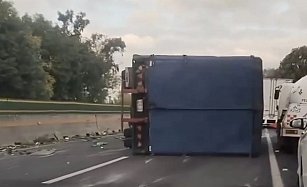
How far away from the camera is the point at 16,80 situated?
62.5 m

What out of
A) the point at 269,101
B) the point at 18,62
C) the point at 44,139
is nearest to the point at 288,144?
the point at 44,139

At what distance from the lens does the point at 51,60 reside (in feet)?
266

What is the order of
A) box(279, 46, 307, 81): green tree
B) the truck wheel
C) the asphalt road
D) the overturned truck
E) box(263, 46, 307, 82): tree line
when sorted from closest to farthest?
the asphalt road
the overturned truck
the truck wheel
box(263, 46, 307, 82): tree line
box(279, 46, 307, 81): green tree

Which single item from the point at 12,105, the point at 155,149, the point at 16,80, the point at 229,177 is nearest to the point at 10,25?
the point at 16,80

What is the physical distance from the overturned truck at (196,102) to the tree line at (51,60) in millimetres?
43777

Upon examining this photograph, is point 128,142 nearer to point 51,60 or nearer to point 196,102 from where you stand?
point 196,102

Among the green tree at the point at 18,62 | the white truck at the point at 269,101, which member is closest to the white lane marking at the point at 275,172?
the white truck at the point at 269,101

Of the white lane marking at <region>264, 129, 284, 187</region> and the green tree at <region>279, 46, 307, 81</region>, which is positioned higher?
the green tree at <region>279, 46, 307, 81</region>

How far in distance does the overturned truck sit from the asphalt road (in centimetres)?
53

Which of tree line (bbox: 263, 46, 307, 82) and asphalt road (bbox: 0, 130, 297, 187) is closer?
asphalt road (bbox: 0, 130, 297, 187)

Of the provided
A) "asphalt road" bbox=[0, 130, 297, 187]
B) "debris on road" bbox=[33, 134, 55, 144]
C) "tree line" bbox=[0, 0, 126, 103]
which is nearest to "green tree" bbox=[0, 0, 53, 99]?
"tree line" bbox=[0, 0, 126, 103]

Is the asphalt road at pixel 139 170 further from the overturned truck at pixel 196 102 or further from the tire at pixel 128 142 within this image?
the tire at pixel 128 142

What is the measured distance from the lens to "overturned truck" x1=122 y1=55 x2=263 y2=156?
1892 centimetres

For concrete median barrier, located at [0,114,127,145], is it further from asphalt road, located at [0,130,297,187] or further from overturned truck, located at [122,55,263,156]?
overturned truck, located at [122,55,263,156]
